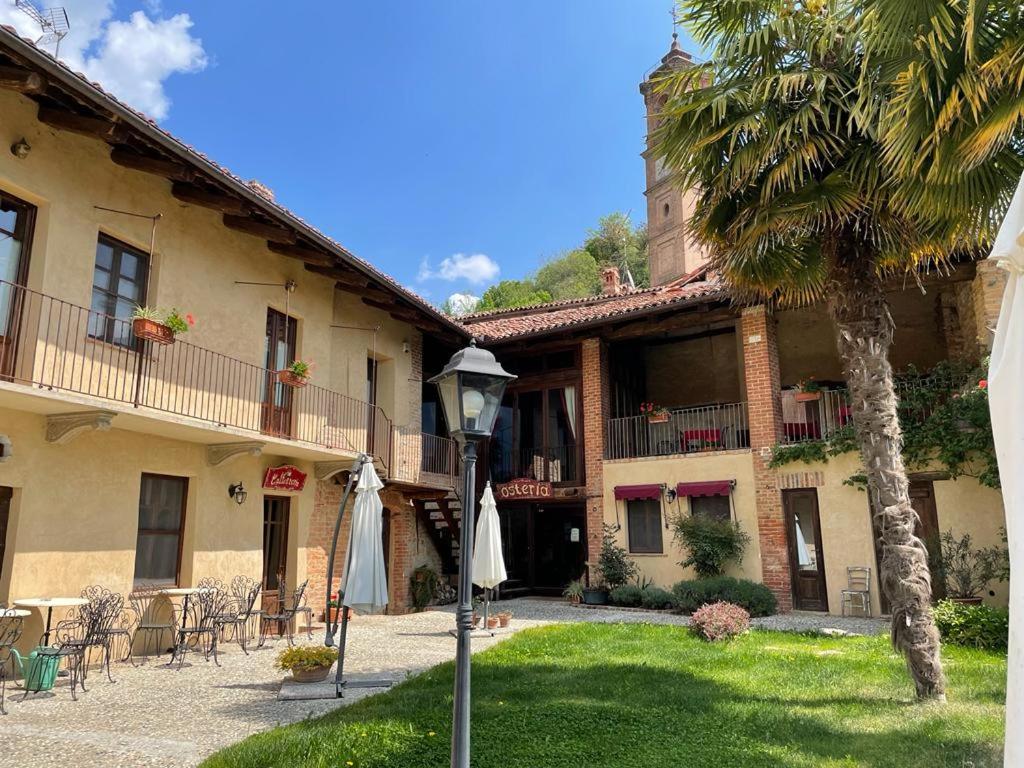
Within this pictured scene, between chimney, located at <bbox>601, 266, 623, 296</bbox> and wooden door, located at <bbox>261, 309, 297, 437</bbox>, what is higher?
chimney, located at <bbox>601, 266, 623, 296</bbox>

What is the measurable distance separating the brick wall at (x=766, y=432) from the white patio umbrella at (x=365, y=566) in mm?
8409

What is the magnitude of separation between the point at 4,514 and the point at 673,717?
757cm

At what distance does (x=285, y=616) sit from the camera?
10.3 m

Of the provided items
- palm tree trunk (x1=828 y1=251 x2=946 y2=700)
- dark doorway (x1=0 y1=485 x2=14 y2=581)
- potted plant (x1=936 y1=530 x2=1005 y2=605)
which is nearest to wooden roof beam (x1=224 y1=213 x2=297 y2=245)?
dark doorway (x1=0 y1=485 x2=14 y2=581)

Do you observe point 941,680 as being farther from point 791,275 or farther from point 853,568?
point 853,568

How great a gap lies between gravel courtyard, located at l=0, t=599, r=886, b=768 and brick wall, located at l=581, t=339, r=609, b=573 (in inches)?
202

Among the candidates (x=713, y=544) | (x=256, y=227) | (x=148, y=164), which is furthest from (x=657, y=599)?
(x=148, y=164)

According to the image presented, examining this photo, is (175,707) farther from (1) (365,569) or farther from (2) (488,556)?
(2) (488,556)

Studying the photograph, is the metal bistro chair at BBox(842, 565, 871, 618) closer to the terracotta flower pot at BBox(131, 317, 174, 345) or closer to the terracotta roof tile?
the terracotta roof tile

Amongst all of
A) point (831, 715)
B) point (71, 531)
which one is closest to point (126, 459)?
point (71, 531)

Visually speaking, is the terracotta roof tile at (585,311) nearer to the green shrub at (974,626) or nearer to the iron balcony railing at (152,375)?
the iron balcony railing at (152,375)

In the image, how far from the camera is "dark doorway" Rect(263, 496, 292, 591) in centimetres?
1191

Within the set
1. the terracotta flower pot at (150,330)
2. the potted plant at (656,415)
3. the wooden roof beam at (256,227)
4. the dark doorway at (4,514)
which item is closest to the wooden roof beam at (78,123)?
the terracotta flower pot at (150,330)

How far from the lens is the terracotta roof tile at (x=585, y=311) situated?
14.4 m
